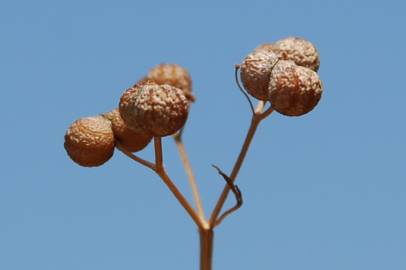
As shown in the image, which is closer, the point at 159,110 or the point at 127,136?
the point at 159,110

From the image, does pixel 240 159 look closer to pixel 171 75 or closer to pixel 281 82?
pixel 281 82

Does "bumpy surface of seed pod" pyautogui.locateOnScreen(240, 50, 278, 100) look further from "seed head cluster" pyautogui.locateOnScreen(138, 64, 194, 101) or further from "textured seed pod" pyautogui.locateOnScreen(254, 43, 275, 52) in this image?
"seed head cluster" pyautogui.locateOnScreen(138, 64, 194, 101)

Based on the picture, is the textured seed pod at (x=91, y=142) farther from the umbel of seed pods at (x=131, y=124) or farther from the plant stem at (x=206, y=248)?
the plant stem at (x=206, y=248)

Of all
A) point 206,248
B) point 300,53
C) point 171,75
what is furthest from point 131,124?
point 171,75

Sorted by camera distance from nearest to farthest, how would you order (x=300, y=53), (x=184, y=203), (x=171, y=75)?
1. (x=184, y=203)
2. (x=300, y=53)
3. (x=171, y=75)

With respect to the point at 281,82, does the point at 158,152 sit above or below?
below

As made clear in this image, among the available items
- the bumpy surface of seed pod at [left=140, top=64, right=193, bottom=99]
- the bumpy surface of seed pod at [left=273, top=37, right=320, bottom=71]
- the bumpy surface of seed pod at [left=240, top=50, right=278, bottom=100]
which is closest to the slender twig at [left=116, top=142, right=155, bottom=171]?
the bumpy surface of seed pod at [left=240, top=50, right=278, bottom=100]

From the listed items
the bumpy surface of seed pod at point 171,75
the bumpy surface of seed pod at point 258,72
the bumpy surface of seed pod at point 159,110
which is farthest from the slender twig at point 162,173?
the bumpy surface of seed pod at point 171,75

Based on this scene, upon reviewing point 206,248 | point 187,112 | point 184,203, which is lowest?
point 206,248
